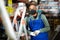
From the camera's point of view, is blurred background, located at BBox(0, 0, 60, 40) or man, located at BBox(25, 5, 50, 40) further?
blurred background, located at BBox(0, 0, 60, 40)

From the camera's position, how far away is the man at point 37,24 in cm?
213

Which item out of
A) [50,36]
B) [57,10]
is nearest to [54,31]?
[50,36]

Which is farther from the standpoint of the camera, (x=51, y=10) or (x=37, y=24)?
(x=51, y=10)

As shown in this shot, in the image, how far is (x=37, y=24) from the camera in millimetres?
2125

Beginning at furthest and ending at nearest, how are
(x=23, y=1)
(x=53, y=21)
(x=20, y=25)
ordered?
(x=53, y=21) < (x=23, y=1) < (x=20, y=25)

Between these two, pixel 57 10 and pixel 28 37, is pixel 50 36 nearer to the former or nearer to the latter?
pixel 57 10

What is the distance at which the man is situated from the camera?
213 centimetres

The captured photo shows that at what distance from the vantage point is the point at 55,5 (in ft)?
8.57

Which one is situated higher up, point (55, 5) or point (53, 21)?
point (55, 5)

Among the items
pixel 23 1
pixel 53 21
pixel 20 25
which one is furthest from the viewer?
pixel 53 21

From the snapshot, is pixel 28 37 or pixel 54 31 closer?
pixel 28 37

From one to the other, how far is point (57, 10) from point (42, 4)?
0.25 metres

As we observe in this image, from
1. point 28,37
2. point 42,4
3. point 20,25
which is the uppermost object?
point 42,4

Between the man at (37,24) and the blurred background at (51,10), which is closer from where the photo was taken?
the man at (37,24)
